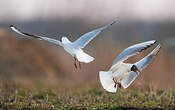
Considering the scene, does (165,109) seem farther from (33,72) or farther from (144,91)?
(33,72)

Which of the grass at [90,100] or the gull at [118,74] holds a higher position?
the gull at [118,74]

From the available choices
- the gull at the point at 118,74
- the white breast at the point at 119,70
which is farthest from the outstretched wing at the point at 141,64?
the white breast at the point at 119,70

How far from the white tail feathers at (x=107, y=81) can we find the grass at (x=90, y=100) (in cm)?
35

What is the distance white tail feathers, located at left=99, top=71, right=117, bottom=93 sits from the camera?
460 cm

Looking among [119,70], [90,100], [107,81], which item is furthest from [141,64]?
[90,100]

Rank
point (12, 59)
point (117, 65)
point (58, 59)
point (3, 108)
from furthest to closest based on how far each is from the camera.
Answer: point (58, 59), point (12, 59), point (3, 108), point (117, 65)

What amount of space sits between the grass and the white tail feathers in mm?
352

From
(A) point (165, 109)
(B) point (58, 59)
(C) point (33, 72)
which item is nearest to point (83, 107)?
(A) point (165, 109)

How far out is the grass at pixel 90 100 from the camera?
5.16 meters

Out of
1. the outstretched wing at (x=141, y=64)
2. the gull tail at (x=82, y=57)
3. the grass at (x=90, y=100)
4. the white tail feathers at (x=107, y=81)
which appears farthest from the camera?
the grass at (x=90, y=100)

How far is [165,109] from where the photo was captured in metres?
5.16

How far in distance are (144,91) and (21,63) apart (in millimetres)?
5988

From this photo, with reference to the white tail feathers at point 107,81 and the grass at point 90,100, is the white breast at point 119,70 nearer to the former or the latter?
the white tail feathers at point 107,81

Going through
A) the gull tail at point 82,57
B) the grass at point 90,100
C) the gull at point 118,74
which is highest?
the gull tail at point 82,57
